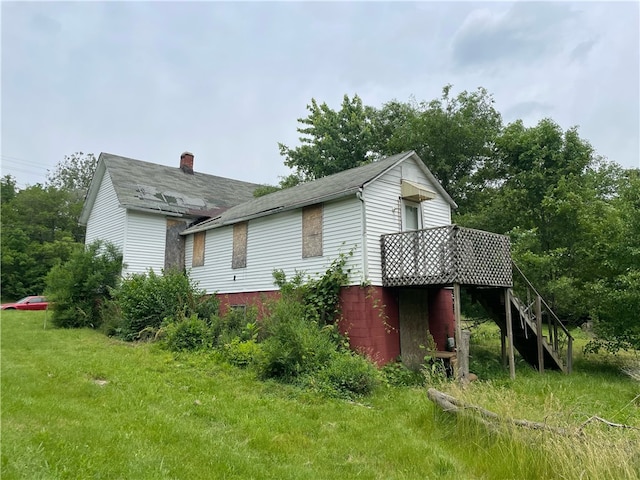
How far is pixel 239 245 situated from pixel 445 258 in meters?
7.36

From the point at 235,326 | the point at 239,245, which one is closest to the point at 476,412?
the point at 235,326

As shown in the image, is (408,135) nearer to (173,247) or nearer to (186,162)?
(186,162)

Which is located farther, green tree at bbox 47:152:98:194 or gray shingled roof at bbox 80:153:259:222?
green tree at bbox 47:152:98:194

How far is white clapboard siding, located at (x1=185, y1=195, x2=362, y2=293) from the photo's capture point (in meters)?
11.9

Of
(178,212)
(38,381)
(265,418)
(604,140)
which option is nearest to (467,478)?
(265,418)

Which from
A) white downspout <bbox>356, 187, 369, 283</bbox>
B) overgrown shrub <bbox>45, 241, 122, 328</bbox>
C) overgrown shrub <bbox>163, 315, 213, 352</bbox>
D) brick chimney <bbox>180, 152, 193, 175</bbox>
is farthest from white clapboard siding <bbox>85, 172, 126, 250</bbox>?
white downspout <bbox>356, 187, 369, 283</bbox>

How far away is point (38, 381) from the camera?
24.6 feet

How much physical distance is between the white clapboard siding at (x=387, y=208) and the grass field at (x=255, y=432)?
3.57m

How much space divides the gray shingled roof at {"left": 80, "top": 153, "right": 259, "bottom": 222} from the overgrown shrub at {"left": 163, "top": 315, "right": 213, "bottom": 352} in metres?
6.55

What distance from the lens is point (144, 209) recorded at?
16.9m

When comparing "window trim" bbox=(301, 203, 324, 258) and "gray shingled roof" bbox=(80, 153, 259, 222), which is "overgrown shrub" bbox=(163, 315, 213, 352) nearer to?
"window trim" bbox=(301, 203, 324, 258)

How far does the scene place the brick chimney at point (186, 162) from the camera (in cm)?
2373

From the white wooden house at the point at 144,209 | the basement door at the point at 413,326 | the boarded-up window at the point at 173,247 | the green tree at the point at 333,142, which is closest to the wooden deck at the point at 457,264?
the basement door at the point at 413,326

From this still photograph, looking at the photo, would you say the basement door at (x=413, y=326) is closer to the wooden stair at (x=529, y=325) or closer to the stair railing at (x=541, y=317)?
the wooden stair at (x=529, y=325)
